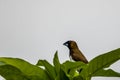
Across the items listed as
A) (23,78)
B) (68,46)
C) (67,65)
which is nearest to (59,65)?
(67,65)

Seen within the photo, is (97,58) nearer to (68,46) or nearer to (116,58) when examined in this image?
(116,58)

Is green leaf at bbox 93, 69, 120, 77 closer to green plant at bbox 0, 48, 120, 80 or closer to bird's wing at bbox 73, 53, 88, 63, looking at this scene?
green plant at bbox 0, 48, 120, 80

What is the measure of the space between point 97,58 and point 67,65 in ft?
0.42

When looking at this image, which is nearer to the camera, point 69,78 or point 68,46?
point 69,78

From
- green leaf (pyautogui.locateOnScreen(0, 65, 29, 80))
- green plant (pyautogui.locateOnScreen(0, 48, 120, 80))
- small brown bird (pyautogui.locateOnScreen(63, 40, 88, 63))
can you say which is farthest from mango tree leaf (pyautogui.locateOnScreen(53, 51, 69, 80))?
small brown bird (pyautogui.locateOnScreen(63, 40, 88, 63))

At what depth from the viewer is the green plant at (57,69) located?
147 cm

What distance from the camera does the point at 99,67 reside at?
1.50 meters

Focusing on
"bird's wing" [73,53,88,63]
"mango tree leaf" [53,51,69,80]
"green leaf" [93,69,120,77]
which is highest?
"mango tree leaf" [53,51,69,80]

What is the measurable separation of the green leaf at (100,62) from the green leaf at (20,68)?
0.18m

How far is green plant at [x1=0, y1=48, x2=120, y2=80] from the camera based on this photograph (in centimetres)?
147

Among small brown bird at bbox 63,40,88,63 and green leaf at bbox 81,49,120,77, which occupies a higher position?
green leaf at bbox 81,49,120,77

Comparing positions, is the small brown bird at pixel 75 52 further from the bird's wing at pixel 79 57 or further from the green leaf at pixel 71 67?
A: the green leaf at pixel 71 67

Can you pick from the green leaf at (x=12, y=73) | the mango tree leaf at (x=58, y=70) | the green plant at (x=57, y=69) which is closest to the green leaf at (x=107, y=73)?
the green plant at (x=57, y=69)

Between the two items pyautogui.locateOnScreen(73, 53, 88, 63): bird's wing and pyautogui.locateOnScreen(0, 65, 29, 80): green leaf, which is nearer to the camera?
pyautogui.locateOnScreen(0, 65, 29, 80): green leaf
